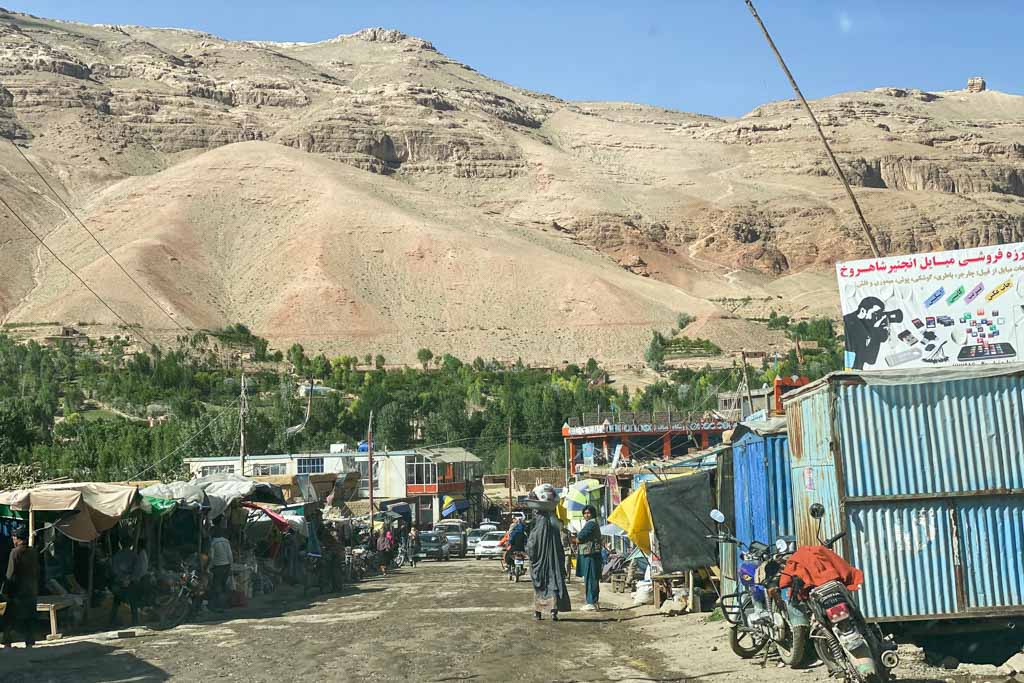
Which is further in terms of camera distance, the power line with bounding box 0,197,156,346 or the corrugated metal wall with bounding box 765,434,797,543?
the power line with bounding box 0,197,156,346

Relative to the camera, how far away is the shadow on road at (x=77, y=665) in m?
11.7

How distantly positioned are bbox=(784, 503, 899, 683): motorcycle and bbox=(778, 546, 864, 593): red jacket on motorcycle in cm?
3

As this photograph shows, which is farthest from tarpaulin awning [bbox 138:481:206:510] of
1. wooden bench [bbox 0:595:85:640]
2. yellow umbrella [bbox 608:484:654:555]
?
yellow umbrella [bbox 608:484:654:555]

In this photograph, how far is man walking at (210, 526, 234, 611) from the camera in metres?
19.5

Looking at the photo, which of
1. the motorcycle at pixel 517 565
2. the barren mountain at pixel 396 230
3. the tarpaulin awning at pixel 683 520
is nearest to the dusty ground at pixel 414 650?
the tarpaulin awning at pixel 683 520

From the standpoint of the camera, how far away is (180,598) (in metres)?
17.9

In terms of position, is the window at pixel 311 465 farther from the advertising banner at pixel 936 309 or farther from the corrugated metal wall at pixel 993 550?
the corrugated metal wall at pixel 993 550

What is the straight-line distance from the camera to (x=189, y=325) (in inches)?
4532

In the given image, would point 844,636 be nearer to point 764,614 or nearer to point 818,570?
point 818,570

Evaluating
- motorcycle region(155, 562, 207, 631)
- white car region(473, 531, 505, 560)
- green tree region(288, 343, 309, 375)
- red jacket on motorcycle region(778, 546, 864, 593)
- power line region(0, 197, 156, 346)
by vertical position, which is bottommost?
white car region(473, 531, 505, 560)

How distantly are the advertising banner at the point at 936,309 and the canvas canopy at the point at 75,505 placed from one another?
9.42 m

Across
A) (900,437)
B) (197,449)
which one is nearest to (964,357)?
(900,437)

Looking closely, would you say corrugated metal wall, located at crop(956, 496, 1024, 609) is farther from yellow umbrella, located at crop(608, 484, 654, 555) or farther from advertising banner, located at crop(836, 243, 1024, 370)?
yellow umbrella, located at crop(608, 484, 654, 555)

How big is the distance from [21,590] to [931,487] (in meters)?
10.2
